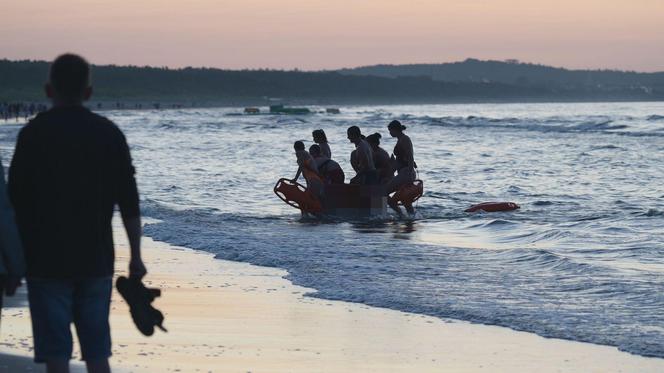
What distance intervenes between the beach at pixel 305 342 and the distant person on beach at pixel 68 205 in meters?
2.00

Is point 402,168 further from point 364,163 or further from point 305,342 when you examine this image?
point 305,342

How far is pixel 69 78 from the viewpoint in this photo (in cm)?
449

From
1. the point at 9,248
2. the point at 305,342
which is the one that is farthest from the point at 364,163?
the point at 9,248

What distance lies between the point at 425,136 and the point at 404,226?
44.7m

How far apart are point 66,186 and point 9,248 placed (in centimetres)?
31

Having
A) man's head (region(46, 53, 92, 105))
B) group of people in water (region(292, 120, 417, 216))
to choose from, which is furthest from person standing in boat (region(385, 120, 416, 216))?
man's head (region(46, 53, 92, 105))

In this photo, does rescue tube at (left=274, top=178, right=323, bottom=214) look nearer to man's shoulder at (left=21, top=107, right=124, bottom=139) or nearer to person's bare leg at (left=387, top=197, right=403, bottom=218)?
person's bare leg at (left=387, top=197, right=403, bottom=218)

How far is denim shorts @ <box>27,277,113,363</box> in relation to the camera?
14.9 ft

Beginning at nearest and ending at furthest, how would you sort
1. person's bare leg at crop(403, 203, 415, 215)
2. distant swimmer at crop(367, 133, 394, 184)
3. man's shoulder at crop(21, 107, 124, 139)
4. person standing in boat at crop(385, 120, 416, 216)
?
man's shoulder at crop(21, 107, 124, 139) < person standing in boat at crop(385, 120, 416, 216) < distant swimmer at crop(367, 133, 394, 184) < person's bare leg at crop(403, 203, 415, 215)

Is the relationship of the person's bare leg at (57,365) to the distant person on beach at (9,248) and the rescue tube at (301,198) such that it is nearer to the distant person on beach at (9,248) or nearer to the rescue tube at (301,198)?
the distant person on beach at (9,248)

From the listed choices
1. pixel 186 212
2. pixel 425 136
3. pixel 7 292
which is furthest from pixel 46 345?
pixel 425 136

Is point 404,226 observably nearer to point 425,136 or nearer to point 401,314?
point 401,314

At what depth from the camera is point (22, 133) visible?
4465mm

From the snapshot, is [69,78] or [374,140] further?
[374,140]
